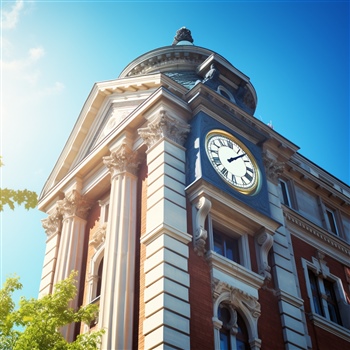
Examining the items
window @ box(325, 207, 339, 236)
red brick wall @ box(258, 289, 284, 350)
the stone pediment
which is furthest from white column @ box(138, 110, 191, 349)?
window @ box(325, 207, 339, 236)

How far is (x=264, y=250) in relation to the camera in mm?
25750

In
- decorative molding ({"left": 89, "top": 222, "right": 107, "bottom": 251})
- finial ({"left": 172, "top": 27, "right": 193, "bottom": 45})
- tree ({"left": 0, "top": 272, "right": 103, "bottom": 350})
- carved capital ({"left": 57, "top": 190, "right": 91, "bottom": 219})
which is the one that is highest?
finial ({"left": 172, "top": 27, "right": 193, "bottom": 45})

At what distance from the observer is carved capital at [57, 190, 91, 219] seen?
29547mm

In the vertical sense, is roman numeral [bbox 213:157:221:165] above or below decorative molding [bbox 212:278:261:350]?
above

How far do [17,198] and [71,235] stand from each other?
40.5 ft

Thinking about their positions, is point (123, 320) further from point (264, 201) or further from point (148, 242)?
point (264, 201)

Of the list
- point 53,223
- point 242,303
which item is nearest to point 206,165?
point 242,303

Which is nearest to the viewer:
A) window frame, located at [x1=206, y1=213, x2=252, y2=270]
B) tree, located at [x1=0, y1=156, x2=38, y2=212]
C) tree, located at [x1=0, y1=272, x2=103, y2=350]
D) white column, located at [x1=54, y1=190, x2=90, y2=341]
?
tree, located at [x1=0, y1=156, x2=38, y2=212]

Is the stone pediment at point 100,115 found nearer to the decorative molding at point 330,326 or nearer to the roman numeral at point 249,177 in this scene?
the roman numeral at point 249,177

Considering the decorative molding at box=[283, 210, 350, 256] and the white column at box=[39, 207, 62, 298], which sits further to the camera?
the decorative molding at box=[283, 210, 350, 256]

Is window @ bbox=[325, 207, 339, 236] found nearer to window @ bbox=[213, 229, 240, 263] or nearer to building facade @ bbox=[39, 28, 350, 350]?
building facade @ bbox=[39, 28, 350, 350]

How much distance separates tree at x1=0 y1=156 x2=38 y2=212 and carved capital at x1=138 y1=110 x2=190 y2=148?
10.3 metres

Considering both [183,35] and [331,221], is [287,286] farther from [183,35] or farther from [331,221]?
[183,35]

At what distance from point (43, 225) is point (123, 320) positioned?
1092 centimetres
